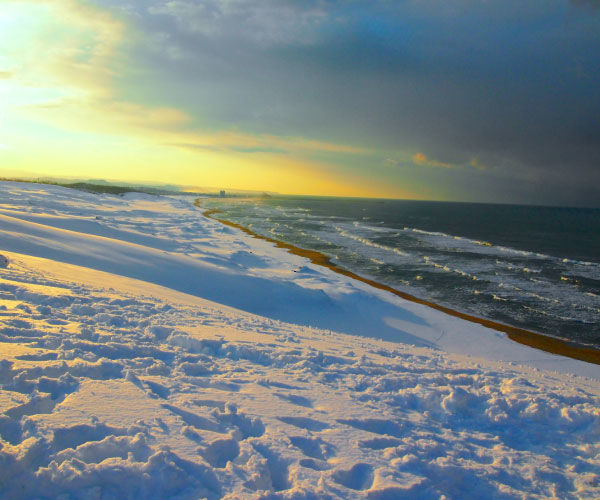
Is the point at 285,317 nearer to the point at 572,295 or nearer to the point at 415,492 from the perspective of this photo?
the point at 415,492

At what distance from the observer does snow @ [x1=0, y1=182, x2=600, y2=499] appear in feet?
11.5

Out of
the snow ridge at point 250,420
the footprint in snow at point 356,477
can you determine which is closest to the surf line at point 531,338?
the snow ridge at point 250,420

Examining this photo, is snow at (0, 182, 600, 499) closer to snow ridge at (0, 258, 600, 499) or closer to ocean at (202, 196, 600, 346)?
snow ridge at (0, 258, 600, 499)

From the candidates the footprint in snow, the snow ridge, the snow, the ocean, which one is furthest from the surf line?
the footprint in snow

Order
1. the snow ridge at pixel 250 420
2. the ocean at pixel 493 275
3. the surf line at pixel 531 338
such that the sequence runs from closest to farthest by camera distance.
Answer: the snow ridge at pixel 250 420 < the surf line at pixel 531 338 < the ocean at pixel 493 275

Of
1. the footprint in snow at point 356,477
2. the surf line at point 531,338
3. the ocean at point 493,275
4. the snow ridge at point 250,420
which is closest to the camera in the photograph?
the snow ridge at point 250,420

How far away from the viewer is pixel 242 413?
4621 mm

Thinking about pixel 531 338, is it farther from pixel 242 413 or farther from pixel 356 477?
pixel 242 413

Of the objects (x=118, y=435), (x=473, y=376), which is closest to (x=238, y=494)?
(x=118, y=435)

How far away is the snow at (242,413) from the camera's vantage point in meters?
3.50

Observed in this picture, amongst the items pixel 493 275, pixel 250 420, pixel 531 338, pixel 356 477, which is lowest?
pixel 531 338

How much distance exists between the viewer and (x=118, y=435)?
381cm

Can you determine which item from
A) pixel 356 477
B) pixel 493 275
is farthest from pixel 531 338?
pixel 356 477

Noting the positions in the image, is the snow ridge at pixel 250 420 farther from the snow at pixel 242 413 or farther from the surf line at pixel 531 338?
the surf line at pixel 531 338
